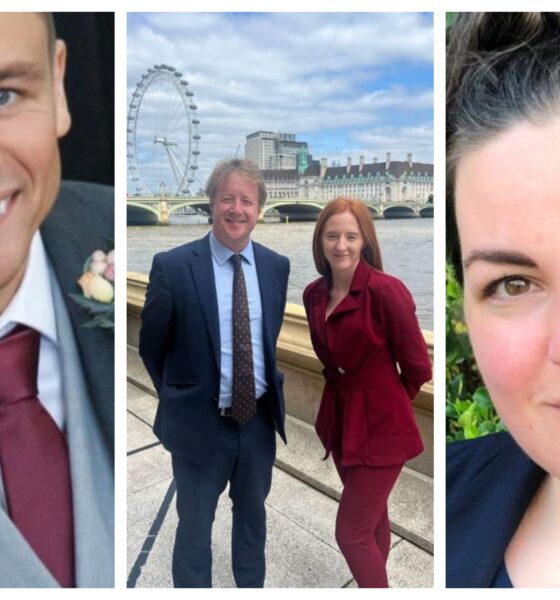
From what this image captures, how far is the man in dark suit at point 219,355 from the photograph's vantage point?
1.72 metres

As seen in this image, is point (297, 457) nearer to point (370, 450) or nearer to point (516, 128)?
point (370, 450)

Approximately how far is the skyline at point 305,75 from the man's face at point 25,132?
0.89ft

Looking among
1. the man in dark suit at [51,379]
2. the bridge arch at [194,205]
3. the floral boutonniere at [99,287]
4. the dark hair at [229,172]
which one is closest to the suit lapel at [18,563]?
the man in dark suit at [51,379]

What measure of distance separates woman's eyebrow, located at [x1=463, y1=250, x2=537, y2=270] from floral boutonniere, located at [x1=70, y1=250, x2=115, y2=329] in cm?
123

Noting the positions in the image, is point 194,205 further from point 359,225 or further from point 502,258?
point 502,258

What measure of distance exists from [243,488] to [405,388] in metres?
0.70

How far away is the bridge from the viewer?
172 centimetres

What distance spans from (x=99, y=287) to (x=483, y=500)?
5.16 feet

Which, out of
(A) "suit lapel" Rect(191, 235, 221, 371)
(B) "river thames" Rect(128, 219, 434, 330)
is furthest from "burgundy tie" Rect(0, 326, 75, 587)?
(A) "suit lapel" Rect(191, 235, 221, 371)

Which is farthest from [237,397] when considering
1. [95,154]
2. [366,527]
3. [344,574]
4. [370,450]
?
[95,154]

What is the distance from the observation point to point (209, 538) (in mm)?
1902

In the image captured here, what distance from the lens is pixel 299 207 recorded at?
5.66ft

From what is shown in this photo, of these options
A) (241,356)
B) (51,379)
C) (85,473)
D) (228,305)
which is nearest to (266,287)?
(228,305)

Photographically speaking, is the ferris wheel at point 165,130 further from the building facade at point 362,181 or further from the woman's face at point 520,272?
the woman's face at point 520,272
